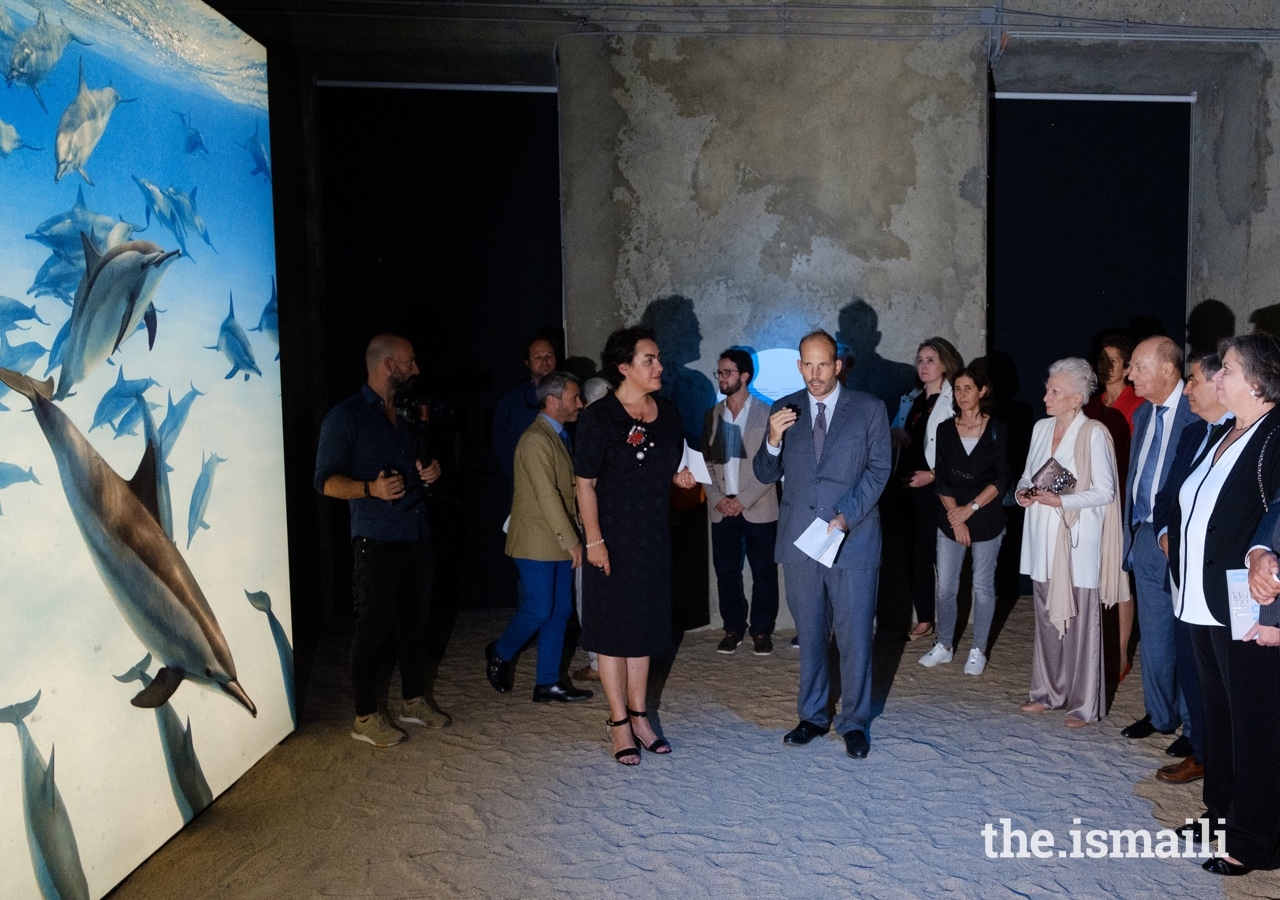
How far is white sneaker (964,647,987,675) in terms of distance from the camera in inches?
208

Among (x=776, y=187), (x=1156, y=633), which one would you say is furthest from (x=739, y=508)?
(x=1156, y=633)

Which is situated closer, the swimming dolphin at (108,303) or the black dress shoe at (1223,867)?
the swimming dolphin at (108,303)

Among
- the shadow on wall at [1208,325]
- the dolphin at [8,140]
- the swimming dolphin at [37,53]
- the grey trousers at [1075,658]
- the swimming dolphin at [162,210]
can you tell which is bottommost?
the grey trousers at [1075,658]

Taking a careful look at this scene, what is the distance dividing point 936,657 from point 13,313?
4.55 m

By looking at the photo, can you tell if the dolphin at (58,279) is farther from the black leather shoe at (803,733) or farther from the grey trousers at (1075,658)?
the grey trousers at (1075,658)

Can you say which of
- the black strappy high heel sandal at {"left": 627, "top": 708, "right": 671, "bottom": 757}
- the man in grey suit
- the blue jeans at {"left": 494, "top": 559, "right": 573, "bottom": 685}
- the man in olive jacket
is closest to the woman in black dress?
the black strappy high heel sandal at {"left": 627, "top": 708, "right": 671, "bottom": 757}

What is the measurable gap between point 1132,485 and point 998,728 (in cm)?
122

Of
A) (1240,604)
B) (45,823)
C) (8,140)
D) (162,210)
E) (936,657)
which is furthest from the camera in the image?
(936,657)

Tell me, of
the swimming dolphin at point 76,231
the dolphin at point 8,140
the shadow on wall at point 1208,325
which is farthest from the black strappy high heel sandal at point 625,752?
the shadow on wall at point 1208,325

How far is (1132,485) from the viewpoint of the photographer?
425 cm

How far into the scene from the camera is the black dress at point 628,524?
4.00 meters

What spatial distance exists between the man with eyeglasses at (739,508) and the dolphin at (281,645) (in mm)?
2439

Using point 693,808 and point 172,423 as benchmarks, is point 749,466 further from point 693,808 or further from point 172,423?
point 172,423

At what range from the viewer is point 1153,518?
157 inches
